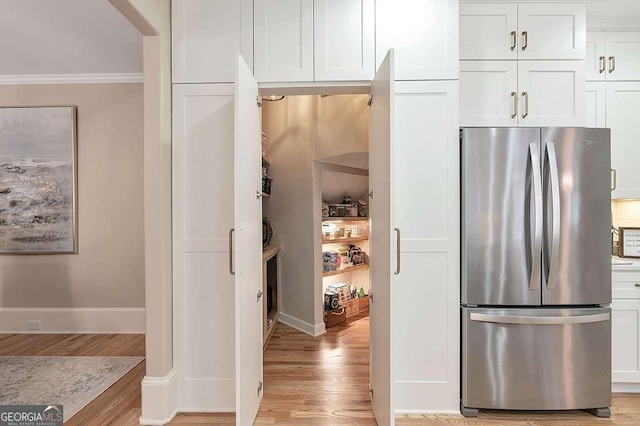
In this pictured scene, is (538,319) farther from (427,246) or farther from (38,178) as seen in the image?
(38,178)

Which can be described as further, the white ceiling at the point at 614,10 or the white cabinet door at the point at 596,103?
the white cabinet door at the point at 596,103

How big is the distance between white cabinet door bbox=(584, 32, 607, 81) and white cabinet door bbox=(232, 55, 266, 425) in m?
2.55

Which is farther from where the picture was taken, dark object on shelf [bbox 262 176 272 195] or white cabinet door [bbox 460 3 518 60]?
dark object on shelf [bbox 262 176 272 195]

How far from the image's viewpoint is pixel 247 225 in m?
Answer: 1.80

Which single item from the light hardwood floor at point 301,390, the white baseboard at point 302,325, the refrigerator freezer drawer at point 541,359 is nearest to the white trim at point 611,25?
the refrigerator freezer drawer at point 541,359

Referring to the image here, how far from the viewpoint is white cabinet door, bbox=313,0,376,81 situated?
2.06 metres

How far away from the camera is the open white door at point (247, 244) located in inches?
64.2

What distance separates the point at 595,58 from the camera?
99.0 inches

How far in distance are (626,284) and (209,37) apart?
10.7ft

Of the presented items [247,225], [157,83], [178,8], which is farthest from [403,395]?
[178,8]

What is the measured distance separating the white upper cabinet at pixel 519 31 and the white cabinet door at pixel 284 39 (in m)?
1.08

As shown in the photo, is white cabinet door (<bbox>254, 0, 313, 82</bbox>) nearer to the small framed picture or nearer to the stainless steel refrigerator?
the stainless steel refrigerator
